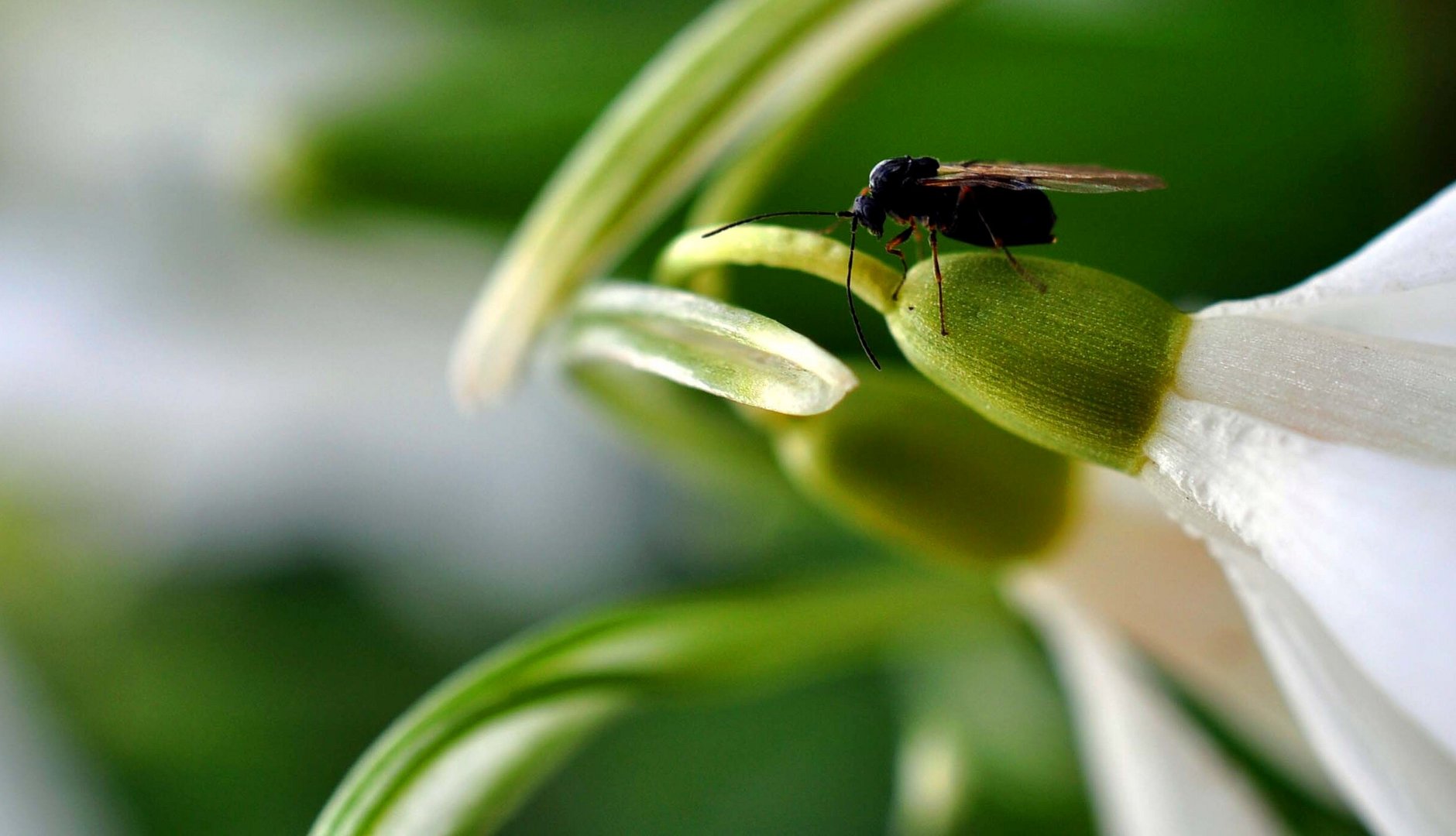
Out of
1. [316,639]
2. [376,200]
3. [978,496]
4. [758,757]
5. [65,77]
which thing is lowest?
[758,757]

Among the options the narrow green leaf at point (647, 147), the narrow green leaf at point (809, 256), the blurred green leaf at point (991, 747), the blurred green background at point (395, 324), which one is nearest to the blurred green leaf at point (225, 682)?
the blurred green background at point (395, 324)

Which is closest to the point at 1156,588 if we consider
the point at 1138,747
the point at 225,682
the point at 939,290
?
the point at 1138,747

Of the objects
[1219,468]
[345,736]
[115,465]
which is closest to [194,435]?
[115,465]

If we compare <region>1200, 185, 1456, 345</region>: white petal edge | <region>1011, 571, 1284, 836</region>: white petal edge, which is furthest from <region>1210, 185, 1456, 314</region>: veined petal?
<region>1011, 571, 1284, 836</region>: white petal edge

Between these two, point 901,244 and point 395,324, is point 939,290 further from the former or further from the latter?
point 395,324

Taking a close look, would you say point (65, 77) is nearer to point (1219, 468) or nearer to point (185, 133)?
point (185, 133)

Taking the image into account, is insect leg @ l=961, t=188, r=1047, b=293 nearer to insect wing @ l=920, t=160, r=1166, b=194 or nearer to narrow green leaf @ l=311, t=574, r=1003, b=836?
insect wing @ l=920, t=160, r=1166, b=194

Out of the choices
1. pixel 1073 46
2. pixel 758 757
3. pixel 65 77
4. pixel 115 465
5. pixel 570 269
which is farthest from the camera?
pixel 65 77
